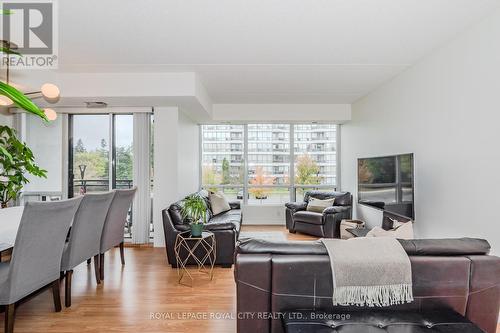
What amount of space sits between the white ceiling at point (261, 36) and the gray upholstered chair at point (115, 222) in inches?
65.2

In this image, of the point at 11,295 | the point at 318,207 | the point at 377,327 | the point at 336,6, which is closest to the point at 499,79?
the point at 336,6

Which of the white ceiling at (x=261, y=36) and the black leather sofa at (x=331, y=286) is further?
the white ceiling at (x=261, y=36)

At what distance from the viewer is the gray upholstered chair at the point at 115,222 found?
3197mm

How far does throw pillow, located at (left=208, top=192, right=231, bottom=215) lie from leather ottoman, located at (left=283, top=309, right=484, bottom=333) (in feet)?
11.5

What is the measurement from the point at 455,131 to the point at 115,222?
153 inches

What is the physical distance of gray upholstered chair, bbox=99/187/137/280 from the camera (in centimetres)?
320

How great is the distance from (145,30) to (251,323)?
2.66 meters

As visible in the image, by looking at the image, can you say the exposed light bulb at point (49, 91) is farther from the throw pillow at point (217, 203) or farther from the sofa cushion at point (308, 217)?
the sofa cushion at point (308, 217)

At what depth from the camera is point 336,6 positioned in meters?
2.26

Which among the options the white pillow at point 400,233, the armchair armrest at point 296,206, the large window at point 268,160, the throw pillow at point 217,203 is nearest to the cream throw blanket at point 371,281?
the white pillow at point 400,233

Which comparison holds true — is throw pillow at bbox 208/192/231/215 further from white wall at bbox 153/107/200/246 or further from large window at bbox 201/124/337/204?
large window at bbox 201/124/337/204

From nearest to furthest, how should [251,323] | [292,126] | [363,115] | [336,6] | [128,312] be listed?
[251,323] < [336,6] < [128,312] < [363,115] < [292,126]

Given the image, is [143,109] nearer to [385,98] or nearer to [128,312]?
[128,312]

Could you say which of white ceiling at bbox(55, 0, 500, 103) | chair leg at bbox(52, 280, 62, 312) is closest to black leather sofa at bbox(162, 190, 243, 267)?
chair leg at bbox(52, 280, 62, 312)
